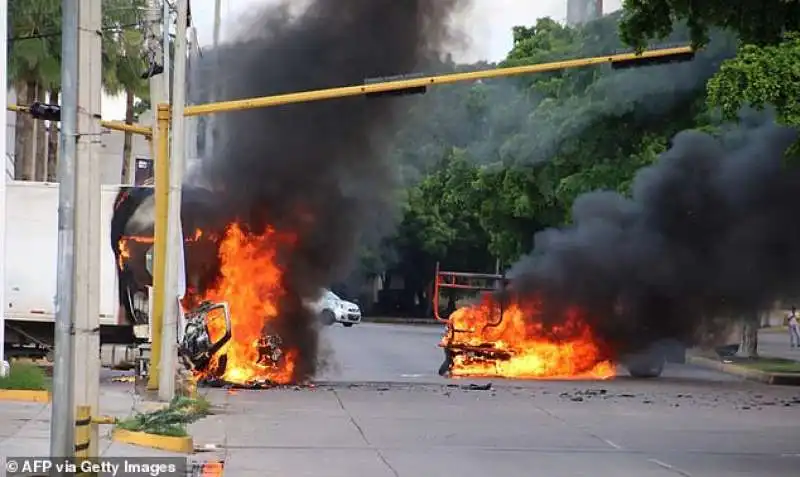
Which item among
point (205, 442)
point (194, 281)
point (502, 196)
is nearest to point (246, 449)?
point (205, 442)

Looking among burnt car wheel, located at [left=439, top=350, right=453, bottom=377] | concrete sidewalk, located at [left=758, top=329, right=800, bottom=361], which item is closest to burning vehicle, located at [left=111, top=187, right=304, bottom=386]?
burnt car wheel, located at [left=439, top=350, right=453, bottom=377]

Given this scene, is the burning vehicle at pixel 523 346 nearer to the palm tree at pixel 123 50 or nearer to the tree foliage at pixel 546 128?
the tree foliage at pixel 546 128

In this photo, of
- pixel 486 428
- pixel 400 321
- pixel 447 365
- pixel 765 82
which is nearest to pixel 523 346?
pixel 447 365

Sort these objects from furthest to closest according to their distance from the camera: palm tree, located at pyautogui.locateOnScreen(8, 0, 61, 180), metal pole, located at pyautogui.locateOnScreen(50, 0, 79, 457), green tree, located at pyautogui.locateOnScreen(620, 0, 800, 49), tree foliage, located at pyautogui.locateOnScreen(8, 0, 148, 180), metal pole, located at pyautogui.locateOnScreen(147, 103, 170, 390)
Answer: tree foliage, located at pyautogui.locateOnScreen(8, 0, 148, 180), palm tree, located at pyautogui.locateOnScreen(8, 0, 61, 180), metal pole, located at pyautogui.locateOnScreen(147, 103, 170, 390), green tree, located at pyautogui.locateOnScreen(620, 0, 800, 49), metal pole, located at pyautogui.locateOnScreen(50, 0, 79, 457)

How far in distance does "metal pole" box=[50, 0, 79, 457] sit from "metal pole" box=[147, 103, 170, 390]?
10.3 metres

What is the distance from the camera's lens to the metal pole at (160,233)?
→ 18516 mm

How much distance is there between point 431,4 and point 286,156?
401cm

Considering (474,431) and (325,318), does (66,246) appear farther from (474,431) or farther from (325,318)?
(325,318)

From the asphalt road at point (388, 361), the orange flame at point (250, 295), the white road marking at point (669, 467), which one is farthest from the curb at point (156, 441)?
the asphalt road at point (388, 361)

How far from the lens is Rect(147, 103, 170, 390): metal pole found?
60.7 ft

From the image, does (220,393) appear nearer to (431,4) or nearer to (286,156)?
(286,156)

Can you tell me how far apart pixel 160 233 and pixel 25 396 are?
3338mm

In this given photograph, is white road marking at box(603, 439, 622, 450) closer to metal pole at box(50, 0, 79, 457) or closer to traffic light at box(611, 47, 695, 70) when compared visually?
traffic light at box(611, 47, 695, 70)

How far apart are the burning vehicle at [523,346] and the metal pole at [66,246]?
18.5m
